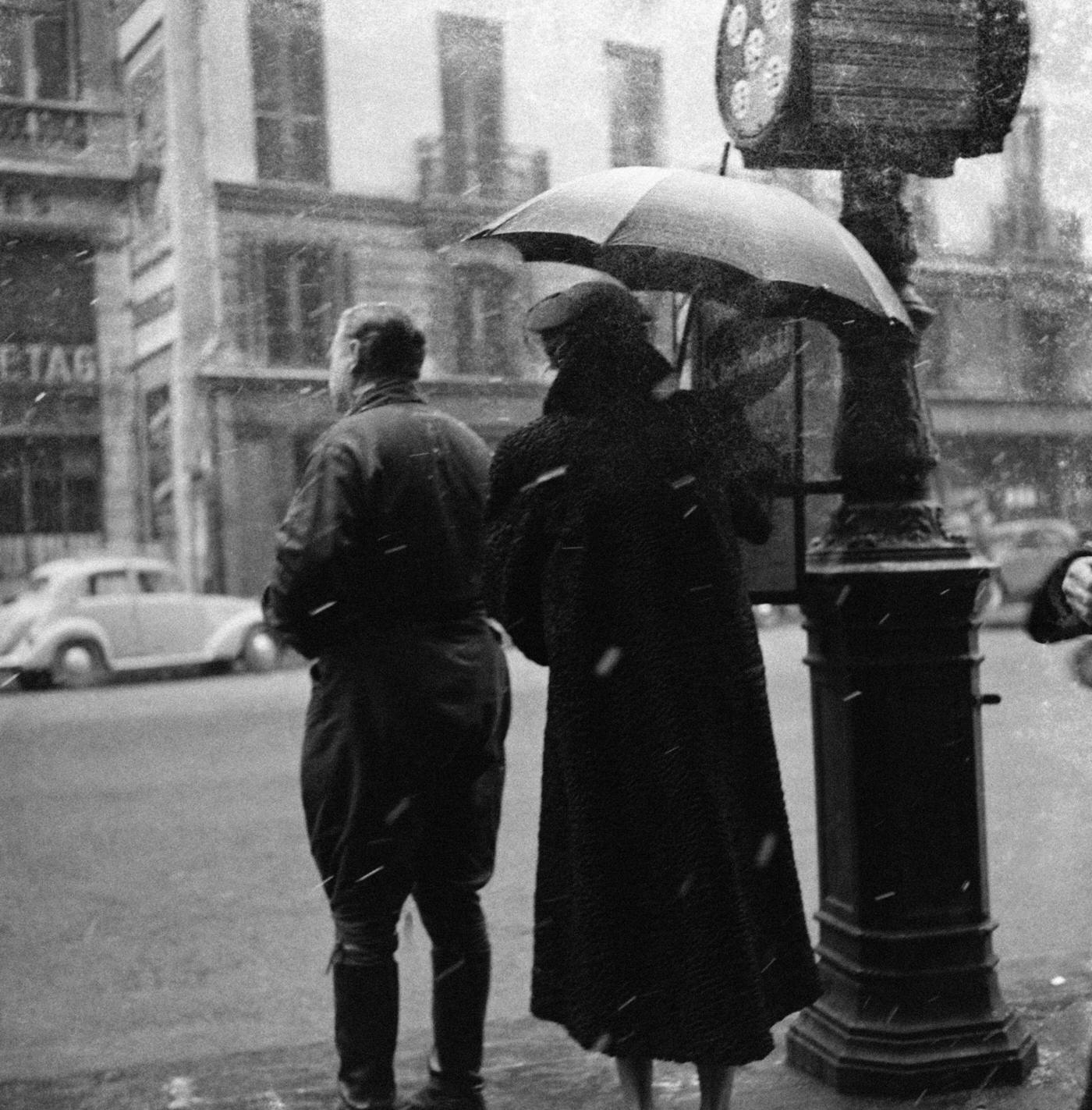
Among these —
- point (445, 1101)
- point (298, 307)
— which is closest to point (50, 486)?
point (298, 307)

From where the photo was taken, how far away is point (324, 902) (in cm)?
568

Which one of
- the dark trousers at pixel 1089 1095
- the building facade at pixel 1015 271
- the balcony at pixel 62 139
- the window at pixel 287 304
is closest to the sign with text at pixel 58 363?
the window at pixel 287 304

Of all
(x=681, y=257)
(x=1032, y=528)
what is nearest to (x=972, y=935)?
(x=681, y=257)

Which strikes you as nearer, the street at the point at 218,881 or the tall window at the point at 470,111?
the street at the point at 218,881

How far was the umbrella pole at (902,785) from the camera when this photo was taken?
10.9 feet

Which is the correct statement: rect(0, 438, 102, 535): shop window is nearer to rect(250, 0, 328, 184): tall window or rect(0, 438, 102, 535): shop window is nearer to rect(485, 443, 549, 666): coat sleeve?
rect(250, 0, 328, 184): tall window

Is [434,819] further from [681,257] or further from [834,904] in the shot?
[681,257]

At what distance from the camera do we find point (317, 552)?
9.73 ft

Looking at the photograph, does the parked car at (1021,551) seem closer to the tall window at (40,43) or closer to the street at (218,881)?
the street at (218,881)

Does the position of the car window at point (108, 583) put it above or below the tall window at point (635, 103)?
below

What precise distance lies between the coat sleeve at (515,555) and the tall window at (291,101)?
9.37ft

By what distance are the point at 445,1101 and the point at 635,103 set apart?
3.24 m

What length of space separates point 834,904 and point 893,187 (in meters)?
1.75

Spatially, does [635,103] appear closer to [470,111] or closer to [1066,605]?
[1066,605]
